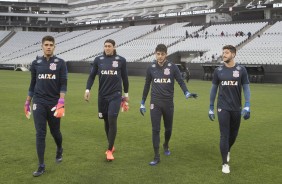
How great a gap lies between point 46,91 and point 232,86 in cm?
328

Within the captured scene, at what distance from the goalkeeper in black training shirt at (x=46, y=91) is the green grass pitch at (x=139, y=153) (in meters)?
0.72

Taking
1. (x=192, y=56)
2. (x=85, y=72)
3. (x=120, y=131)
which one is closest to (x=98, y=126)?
(x=120, y=131)

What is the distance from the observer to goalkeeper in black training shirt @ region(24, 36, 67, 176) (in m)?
6.53

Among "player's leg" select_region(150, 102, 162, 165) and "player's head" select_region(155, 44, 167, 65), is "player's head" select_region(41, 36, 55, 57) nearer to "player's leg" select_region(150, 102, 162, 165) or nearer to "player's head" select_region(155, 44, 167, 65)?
"player's head" select_region(155, 44, 167, 65)

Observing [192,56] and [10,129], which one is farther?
[192,56]

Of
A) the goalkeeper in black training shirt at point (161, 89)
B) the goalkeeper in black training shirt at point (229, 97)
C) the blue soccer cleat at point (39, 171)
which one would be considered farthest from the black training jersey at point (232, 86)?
the blue soccer cleat at point (39, 171)

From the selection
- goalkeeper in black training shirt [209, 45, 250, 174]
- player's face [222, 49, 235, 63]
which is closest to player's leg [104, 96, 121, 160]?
goalkeeper in black training shirt [209, 45, 250, 174]

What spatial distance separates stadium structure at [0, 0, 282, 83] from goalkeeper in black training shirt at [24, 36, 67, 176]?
93.5 ft

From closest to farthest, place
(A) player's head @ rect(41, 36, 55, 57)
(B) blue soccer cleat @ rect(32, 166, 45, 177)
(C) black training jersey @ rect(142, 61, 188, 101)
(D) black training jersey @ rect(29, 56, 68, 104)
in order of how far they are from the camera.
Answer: (B) blue soccer cleat @ rect(32, 166, 45, 177) < (A) player's head @ rect(41, 36, 55, 57) < (D) black training jersey @ rect(29, 56, 68, 104) < (C) black training jersey @ rect(142, 61, 188, 101)

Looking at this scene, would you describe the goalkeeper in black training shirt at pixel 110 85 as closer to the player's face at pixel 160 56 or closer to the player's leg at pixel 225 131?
the player's face at pixel 160 56

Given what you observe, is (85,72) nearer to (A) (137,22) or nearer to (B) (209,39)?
(B) (209,39)

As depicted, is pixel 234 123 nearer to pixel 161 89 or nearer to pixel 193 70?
pixel 161 89

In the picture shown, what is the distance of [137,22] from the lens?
2758 inches

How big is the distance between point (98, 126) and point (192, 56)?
112 feet
